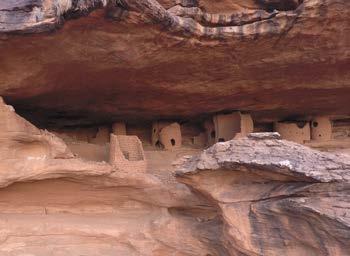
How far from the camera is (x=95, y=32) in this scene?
19.2 feet

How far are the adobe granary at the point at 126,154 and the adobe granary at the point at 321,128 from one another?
4096 millimetres

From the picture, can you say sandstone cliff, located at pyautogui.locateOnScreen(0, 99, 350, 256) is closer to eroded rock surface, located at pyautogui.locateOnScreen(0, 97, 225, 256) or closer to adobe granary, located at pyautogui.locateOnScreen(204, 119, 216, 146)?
eroded rock surface, located at pyautogui.locateOnScreen(0, 97, 225, 256)

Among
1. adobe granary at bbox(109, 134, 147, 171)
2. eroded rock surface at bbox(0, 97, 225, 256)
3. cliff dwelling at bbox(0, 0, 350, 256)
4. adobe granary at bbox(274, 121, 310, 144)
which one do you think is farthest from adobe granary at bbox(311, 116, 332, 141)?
adobe granary at bbox(109, 134, 147, 171)

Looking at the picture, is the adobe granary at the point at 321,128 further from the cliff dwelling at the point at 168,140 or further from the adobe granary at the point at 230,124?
the adobe granary at the point at 230,124

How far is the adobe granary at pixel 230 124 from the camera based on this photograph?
29.6 ft

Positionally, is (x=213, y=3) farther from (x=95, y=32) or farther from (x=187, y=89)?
(x=95, y=32)

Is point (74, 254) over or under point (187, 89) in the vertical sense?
under

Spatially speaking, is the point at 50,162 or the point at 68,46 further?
the point at 50,162

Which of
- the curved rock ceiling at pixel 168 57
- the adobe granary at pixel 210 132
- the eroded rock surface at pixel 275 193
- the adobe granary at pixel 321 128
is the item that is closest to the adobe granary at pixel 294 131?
the adobe granary at pixel 321 128

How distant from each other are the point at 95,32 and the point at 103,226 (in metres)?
2.83

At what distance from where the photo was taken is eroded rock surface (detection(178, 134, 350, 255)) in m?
4.70

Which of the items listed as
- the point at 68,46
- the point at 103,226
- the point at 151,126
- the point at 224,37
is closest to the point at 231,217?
the point at 103,226

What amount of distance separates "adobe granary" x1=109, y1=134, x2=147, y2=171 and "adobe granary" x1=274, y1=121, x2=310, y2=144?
3.49 m

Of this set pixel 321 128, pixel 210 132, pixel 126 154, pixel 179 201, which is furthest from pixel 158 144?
pixel 321 128
